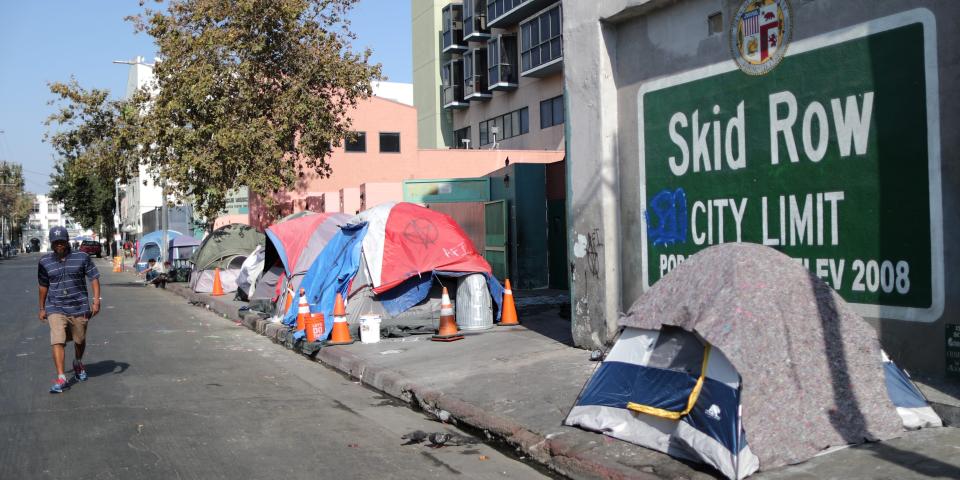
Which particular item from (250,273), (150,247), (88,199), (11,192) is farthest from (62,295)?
(11,192)

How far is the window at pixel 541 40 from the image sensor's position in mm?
36875

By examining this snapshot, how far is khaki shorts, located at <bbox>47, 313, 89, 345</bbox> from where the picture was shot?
30.3ft

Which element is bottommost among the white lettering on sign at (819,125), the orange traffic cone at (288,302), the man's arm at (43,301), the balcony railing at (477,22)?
the orange traffic cone at (288,302)

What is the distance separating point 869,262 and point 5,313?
19037 millimetres

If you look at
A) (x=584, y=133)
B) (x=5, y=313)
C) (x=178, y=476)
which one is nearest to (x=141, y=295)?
(x=5, y=313)

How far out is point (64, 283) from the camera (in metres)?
9.41

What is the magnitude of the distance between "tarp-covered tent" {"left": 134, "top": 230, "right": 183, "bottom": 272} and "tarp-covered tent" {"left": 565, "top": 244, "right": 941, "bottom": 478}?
35397 millimetres

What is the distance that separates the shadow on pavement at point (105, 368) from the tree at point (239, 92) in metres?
13.6

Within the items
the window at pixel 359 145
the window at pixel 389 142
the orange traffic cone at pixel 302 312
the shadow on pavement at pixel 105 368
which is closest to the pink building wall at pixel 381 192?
the window at pixel 359 145

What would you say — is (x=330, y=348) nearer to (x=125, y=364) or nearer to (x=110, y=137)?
(x=125, y=364)

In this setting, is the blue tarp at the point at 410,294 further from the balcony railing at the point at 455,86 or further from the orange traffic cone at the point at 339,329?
the balcony railing at the point at 455,86

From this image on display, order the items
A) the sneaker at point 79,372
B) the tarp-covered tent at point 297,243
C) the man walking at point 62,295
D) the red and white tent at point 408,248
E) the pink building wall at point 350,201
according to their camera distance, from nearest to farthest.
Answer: the man walking at point 62,295, the sneaker at point 79,372, the red and white tent at point 408,248, the tarp-covered tent at point 297,243, the pink building wall at point 350,201

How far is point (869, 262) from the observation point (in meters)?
7.21

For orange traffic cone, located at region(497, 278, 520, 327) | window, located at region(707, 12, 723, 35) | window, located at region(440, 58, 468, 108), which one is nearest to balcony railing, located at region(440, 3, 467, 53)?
window, located at region(440, 58, 468, 108)
